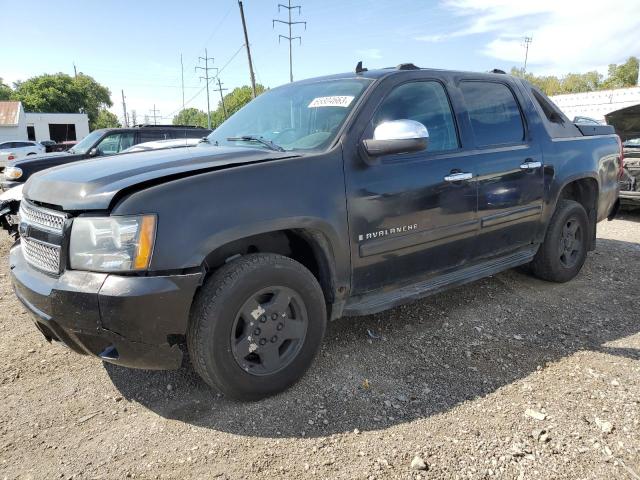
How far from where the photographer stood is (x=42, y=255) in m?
2.44

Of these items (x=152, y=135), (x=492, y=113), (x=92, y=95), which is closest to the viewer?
(x=492, y=113)

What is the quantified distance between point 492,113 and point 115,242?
3.00 m

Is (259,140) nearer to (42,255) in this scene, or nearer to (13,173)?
(42,255)

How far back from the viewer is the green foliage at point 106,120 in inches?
2749

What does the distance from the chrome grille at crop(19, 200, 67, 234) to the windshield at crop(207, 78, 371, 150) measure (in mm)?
1212

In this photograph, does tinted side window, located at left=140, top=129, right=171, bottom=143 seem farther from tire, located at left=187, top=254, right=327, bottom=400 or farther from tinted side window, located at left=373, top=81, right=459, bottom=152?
tire, located at left=187, top=254, right=327, bottom=400

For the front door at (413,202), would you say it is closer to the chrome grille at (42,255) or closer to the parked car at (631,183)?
the chrome grille at (42,255)

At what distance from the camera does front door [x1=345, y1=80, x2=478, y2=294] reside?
9.32 ft

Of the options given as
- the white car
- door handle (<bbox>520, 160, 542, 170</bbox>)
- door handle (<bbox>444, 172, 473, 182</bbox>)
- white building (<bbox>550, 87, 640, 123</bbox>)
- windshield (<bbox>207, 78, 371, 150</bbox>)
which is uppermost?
white building (<bbox>550, 87, 640, 123</bbox>)

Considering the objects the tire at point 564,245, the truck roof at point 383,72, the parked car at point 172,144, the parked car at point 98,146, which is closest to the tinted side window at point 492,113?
the truck roof at point 383,72

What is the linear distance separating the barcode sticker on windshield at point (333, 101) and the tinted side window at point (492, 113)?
1.05 m

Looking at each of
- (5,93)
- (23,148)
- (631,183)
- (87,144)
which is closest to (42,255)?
(87,144)

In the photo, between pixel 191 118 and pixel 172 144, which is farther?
pixel 191 118

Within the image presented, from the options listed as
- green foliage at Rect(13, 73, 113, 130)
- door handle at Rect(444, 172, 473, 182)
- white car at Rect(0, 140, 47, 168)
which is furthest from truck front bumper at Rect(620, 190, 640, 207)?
green foliage at Rect(13, 73, 113, 130)
